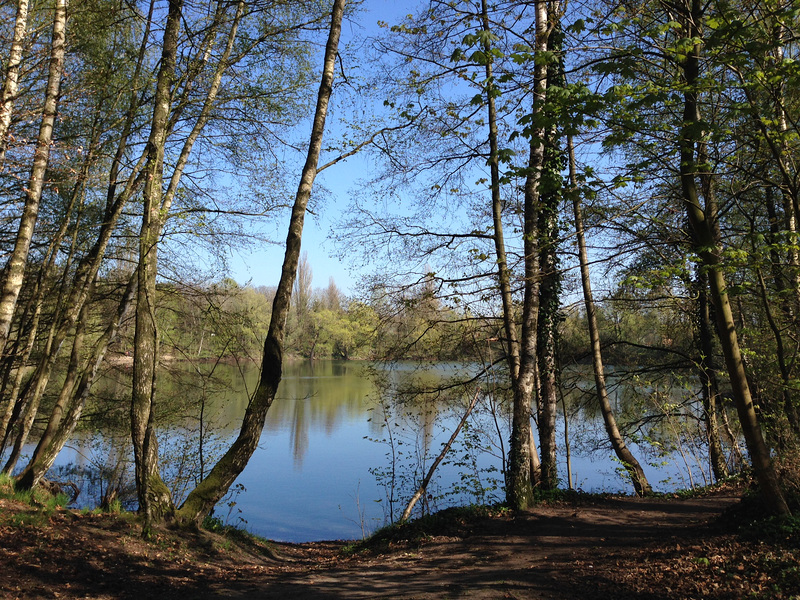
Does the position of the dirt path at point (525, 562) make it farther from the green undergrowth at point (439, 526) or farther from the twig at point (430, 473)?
the twig at point (430, 473)

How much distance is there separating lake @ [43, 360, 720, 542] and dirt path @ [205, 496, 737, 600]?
58.5 inches

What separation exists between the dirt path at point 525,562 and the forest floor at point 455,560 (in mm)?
15

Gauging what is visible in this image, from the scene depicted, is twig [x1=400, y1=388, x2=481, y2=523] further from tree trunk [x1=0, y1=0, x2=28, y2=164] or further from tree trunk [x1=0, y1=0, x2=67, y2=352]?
tree trunk [x1=0, y1=0, x2=28, y2=164]

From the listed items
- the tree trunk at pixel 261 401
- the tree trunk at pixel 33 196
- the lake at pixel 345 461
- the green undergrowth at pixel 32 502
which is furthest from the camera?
the lake at pixel 345 461

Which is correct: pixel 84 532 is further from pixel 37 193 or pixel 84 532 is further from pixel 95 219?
pixel 95 219

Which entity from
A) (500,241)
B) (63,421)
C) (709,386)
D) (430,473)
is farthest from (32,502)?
(709,386)

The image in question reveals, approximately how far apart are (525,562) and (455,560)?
0.75m

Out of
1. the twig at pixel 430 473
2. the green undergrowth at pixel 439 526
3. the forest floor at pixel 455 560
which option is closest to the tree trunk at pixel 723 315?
the forest floor at pixel 455 560

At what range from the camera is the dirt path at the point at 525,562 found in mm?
4086

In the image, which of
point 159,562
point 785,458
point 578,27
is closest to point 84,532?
point 159,562

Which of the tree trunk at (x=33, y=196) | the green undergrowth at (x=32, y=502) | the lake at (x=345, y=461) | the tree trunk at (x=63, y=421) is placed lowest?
the lake at (x=345, y=461)

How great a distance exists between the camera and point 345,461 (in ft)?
48.6

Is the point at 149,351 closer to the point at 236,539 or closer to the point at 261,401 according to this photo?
the point at 261,401

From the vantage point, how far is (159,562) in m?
4.97
